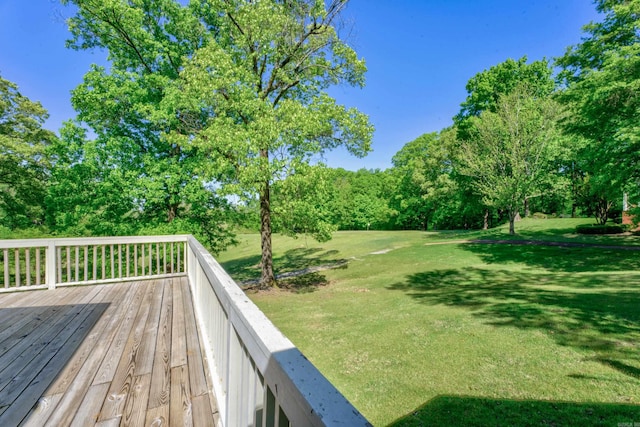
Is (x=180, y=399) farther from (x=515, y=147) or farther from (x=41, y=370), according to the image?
(x=515, y=147)

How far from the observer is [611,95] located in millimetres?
8383

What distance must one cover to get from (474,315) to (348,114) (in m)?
6.81

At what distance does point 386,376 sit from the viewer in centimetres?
409

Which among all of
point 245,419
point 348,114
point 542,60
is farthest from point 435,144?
point 245,419

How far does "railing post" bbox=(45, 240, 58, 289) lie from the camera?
4773 millimetres

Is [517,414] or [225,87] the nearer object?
[517,414]

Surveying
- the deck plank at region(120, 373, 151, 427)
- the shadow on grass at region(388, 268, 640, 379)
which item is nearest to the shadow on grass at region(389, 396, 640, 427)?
the shadow on grass at region(388, 268, 640, 379)

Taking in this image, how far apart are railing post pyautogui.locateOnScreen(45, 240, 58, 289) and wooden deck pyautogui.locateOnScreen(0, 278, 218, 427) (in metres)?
0.68

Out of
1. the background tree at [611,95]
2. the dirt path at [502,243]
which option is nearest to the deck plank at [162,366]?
the dirt path at [502,243]

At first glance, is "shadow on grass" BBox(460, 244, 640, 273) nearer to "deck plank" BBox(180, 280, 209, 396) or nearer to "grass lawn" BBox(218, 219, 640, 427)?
"grass lawn" BBox(218, 219, 640, 427)

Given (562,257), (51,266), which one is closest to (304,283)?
(51,266)

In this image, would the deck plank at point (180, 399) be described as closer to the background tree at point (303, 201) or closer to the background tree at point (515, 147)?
the background tree at point (303, 201)

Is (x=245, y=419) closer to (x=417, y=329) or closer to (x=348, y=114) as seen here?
(x=417, y=329)

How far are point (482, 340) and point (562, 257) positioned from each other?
1043 cm
